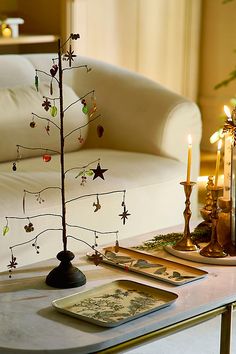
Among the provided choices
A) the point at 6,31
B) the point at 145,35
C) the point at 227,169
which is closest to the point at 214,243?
the point at 227,169

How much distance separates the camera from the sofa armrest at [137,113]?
3.22 m

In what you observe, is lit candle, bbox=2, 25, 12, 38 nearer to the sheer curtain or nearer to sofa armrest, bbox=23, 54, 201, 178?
the sheer curtain

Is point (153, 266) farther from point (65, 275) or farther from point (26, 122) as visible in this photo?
point (26, 122)

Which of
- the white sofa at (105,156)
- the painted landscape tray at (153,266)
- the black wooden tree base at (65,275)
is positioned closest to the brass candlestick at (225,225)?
the painted landscape tray at (153,266)

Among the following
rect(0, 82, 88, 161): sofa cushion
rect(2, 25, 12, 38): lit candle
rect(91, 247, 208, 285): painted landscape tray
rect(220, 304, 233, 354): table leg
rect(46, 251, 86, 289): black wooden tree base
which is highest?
rect(2, 25, 12, 38): lit candle

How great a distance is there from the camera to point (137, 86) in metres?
3.35

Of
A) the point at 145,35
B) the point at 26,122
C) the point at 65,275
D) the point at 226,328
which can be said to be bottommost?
the point at 226,328

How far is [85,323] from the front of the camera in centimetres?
165

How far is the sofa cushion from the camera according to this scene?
3.03 m

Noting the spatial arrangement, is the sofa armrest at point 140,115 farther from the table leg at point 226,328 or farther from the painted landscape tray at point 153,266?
the table leg at point 226,328

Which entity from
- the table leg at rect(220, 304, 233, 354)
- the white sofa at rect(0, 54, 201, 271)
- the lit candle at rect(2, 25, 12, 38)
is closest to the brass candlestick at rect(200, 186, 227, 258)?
the table leg at rect(220, 304, 233, 354)

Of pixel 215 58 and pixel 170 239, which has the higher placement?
pixel 215 58

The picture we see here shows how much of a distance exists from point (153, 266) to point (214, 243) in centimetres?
18

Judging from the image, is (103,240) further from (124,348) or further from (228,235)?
(124,348)
